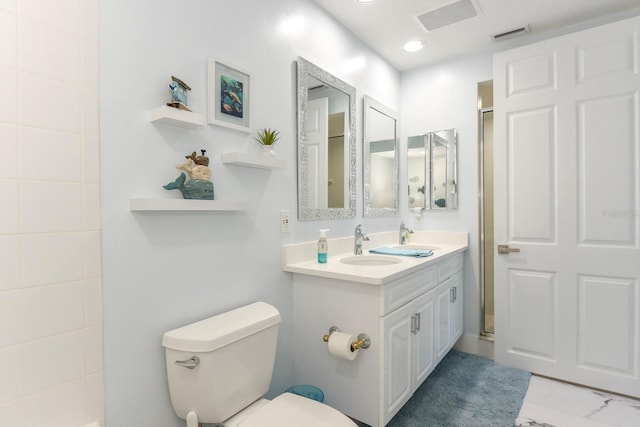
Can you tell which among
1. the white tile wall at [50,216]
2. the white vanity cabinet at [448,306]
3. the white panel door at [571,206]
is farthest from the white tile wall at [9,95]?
the white panel door at [571,206]

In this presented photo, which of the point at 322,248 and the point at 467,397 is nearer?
the point at 322,248

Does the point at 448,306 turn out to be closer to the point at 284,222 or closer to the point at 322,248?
the point at 322,248

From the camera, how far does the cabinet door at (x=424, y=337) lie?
6.06 feet

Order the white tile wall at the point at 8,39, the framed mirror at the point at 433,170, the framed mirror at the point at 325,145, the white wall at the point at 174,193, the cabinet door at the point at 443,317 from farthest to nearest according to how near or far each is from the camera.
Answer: the framed mirror at the point at 433,170, the cabinet door at the point at 443,317, the framed mirror at the point at 325,145, the white wall at the point at 174,193, the white tile wall at the point at 8,39

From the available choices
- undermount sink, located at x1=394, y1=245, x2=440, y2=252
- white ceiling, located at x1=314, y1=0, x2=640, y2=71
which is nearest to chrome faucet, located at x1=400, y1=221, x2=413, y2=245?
undermount sink, located at x1=394, y1=245, x2=440, y2=252

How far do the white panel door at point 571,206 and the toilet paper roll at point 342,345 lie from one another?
145 centimetres

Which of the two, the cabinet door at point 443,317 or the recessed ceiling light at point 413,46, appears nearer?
the cabinet door at point 443,317

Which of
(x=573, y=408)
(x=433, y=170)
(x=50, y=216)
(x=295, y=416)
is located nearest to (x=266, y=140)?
(x=50, y=216)

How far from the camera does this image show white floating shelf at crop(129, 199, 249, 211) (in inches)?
46.3

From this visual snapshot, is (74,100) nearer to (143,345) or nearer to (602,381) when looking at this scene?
(143,345)

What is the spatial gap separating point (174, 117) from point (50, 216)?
0.50 m

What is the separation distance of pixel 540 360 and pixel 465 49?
233 cm

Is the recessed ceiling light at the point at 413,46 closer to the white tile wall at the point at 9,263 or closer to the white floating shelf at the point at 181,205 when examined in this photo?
the white floating shelf at the point at 181,205

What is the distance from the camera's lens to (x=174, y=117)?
3.99 ft
